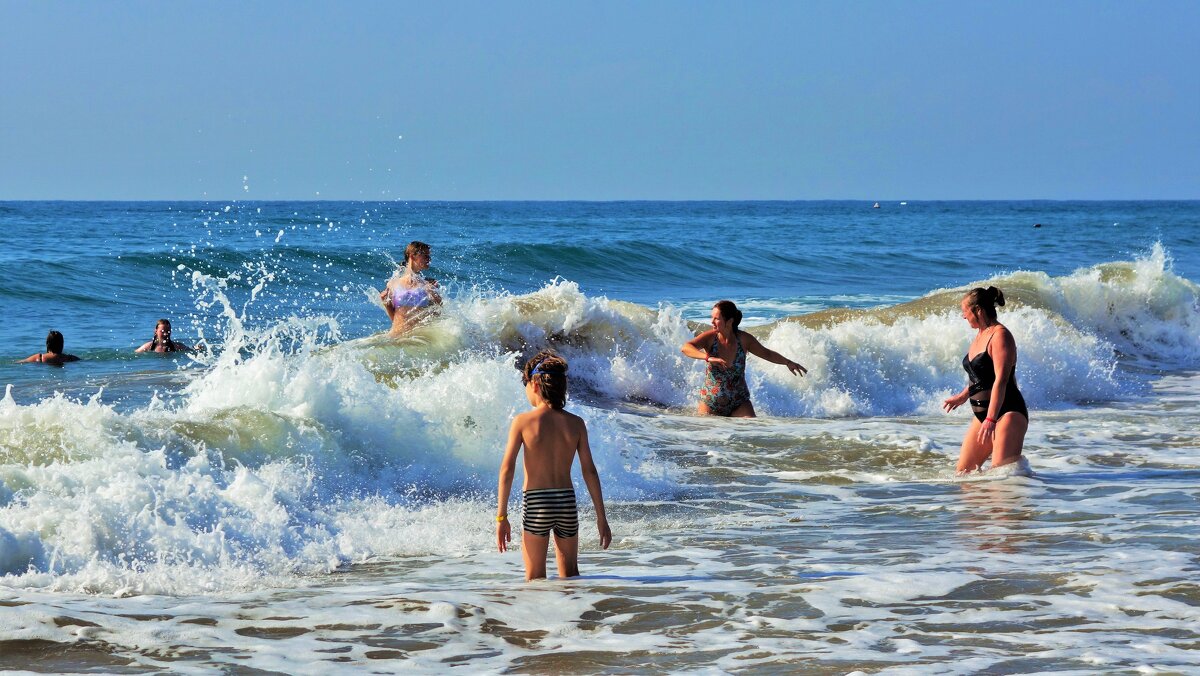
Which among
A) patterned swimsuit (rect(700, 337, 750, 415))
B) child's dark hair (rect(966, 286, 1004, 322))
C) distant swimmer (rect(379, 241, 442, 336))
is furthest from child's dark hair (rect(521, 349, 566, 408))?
distant swimmer (rect(379, 241, 442, 336))

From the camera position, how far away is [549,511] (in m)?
6.02

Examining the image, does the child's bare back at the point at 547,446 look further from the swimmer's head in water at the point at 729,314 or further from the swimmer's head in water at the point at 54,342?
the swimmer's head in water at the point at 54,342

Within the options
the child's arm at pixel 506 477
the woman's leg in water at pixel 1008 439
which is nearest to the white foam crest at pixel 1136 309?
the woman's leg in water at pixel 1008 439

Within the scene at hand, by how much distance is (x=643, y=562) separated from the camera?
678cm

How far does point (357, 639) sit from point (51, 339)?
38.0 ft

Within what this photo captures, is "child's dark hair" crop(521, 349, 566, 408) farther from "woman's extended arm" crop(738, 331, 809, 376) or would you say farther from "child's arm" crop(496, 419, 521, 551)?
"woman's extended arm" crop(738, 331, 809, 376)

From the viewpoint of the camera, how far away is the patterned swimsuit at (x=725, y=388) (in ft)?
39.2

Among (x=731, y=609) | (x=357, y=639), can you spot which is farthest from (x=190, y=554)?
(x=731, y=609)

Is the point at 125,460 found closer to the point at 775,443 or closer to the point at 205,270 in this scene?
the point at 775,443

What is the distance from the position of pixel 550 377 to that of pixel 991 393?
165 inches

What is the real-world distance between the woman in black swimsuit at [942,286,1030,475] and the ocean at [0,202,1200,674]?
0.22 m

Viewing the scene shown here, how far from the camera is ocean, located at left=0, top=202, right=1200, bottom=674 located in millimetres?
5289

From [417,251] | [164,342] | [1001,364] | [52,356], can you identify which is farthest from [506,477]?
Answer: [164,342]

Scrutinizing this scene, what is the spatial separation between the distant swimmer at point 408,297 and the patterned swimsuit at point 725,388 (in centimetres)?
321
